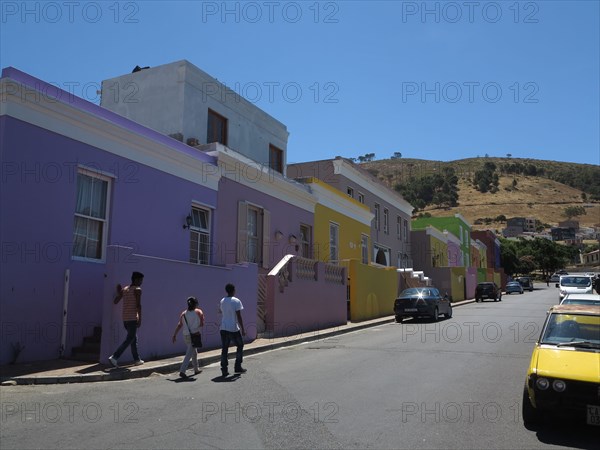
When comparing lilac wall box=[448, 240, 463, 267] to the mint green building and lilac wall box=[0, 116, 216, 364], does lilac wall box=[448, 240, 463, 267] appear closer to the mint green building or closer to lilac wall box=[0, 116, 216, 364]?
the mint green building

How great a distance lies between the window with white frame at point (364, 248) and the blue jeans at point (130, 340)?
58.4 feet

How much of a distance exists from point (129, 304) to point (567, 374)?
730cm

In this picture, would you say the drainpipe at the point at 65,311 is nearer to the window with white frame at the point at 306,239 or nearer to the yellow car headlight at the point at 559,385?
the yellow car headlight at the point at 559,385

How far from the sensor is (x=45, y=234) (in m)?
10.4

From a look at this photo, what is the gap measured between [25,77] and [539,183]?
141098 mm

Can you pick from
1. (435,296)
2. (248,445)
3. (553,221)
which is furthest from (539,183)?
(248,445)

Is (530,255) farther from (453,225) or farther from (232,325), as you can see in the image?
(232,325)

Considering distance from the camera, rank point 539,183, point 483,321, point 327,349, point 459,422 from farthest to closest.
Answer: point 539,183
point 483,321
point 327,349
point 459,422

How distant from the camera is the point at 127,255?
10.5m

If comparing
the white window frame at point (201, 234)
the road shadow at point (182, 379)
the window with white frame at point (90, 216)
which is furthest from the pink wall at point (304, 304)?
the road shadow at point (182, 379)

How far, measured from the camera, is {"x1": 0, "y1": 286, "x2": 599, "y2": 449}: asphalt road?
227 inches

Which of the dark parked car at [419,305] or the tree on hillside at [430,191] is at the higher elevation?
the tree on hillside at [430,191]

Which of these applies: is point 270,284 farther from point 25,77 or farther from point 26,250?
point 25,77

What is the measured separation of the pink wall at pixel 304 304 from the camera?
15.6m
